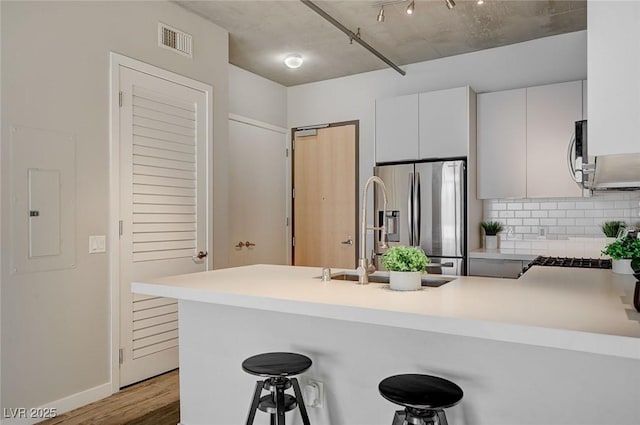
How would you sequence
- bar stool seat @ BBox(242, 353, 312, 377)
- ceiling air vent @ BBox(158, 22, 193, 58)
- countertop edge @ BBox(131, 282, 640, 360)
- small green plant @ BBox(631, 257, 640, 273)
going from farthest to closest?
ceiling air vent @ BBox(158, 22, 193, 58)
bar stool seat @ BBox(242, 353, 312, 377)
small green plant @ BBox(631, 257, 640, 273)
countertop edge @ BBox(131, 282, 640, 360)

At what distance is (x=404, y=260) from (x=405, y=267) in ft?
0.15

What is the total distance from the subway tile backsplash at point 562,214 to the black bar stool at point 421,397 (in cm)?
328

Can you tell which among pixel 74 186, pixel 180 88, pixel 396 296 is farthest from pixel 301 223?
pixel 396 296

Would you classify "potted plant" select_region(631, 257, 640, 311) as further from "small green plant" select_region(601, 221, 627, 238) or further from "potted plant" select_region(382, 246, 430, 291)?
"small green plant" select_region(601, 221, 627, 238)

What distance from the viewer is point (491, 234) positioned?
4.55 metres

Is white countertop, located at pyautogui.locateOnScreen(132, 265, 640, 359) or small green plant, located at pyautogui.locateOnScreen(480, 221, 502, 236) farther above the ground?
small green plant, located at pyautogui.locateOnScreen(480, 221, 502, 236)

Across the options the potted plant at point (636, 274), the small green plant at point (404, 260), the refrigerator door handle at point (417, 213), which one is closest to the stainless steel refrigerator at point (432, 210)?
the refrigerator door handle at point (417, 213)

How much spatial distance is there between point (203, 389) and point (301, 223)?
3.30m

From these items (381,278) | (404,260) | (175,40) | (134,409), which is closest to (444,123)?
(381,278)

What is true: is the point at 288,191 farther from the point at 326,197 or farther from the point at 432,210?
the point at 432,210

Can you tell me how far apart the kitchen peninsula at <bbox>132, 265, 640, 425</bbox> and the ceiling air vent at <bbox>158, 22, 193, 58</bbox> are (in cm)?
202

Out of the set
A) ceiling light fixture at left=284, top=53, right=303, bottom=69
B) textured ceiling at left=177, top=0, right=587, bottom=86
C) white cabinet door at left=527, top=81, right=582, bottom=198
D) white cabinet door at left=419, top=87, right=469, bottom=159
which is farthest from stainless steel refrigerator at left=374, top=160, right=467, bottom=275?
ceiling light fixture at left=284, top=53, right=303, bottom=69

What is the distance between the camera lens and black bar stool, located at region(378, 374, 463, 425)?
154 cm

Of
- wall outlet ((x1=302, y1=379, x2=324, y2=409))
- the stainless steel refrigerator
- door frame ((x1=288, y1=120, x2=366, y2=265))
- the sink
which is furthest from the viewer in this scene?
door frame ((x1=288, y1=120, x2=366, y2=265))
